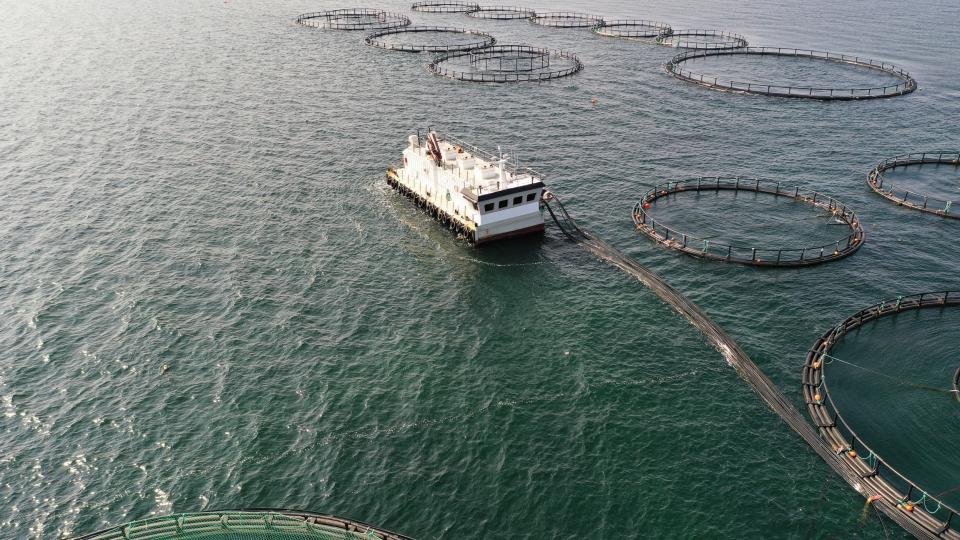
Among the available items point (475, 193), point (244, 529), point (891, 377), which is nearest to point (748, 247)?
point (891, 377)

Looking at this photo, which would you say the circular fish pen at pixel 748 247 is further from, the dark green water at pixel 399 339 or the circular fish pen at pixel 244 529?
the circular fish pen at pixel 244 529

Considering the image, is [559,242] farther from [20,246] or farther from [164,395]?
[20,246]

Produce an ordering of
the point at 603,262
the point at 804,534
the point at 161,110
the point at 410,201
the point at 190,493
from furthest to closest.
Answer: the point at 161,110 < the point at 410,201 < the point at 603,262 < the point at 190,493 < the point at 804,534

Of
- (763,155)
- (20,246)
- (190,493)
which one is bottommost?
(190,493)

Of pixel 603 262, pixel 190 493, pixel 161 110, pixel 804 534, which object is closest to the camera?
pixel 804 534

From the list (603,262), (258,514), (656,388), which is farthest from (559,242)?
(258,514)

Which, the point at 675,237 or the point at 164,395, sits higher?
the point at 675,237

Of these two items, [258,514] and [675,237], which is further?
[675,237]

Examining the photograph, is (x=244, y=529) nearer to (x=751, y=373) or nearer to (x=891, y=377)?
(x=751, y=373)
